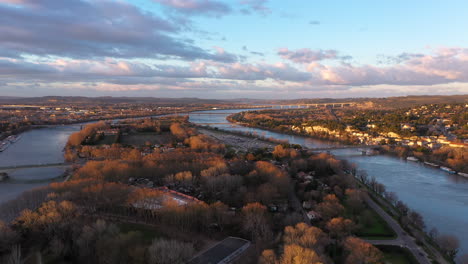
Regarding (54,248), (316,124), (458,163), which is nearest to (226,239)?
(54,248)

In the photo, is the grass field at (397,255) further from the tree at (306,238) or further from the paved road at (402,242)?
the tree at (306,238)

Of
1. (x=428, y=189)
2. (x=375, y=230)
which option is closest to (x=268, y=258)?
(x=375, y=230)

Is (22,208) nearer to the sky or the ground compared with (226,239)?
nearer to the sky

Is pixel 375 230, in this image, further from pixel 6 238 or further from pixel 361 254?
pixel 6 238

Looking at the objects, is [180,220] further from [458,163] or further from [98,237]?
[458,163]

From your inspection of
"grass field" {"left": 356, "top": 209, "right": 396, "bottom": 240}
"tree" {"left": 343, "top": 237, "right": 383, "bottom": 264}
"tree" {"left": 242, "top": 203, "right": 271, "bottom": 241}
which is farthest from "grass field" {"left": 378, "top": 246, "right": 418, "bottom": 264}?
"tree" {"left": 242, "top": 203, "right": 271, "bottom": 241}

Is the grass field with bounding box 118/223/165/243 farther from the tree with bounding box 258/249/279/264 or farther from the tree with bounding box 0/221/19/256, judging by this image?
the tree with bounding box 258/249/279/264

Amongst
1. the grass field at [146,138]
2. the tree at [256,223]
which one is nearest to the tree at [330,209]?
Result: the tree at [256,223]
